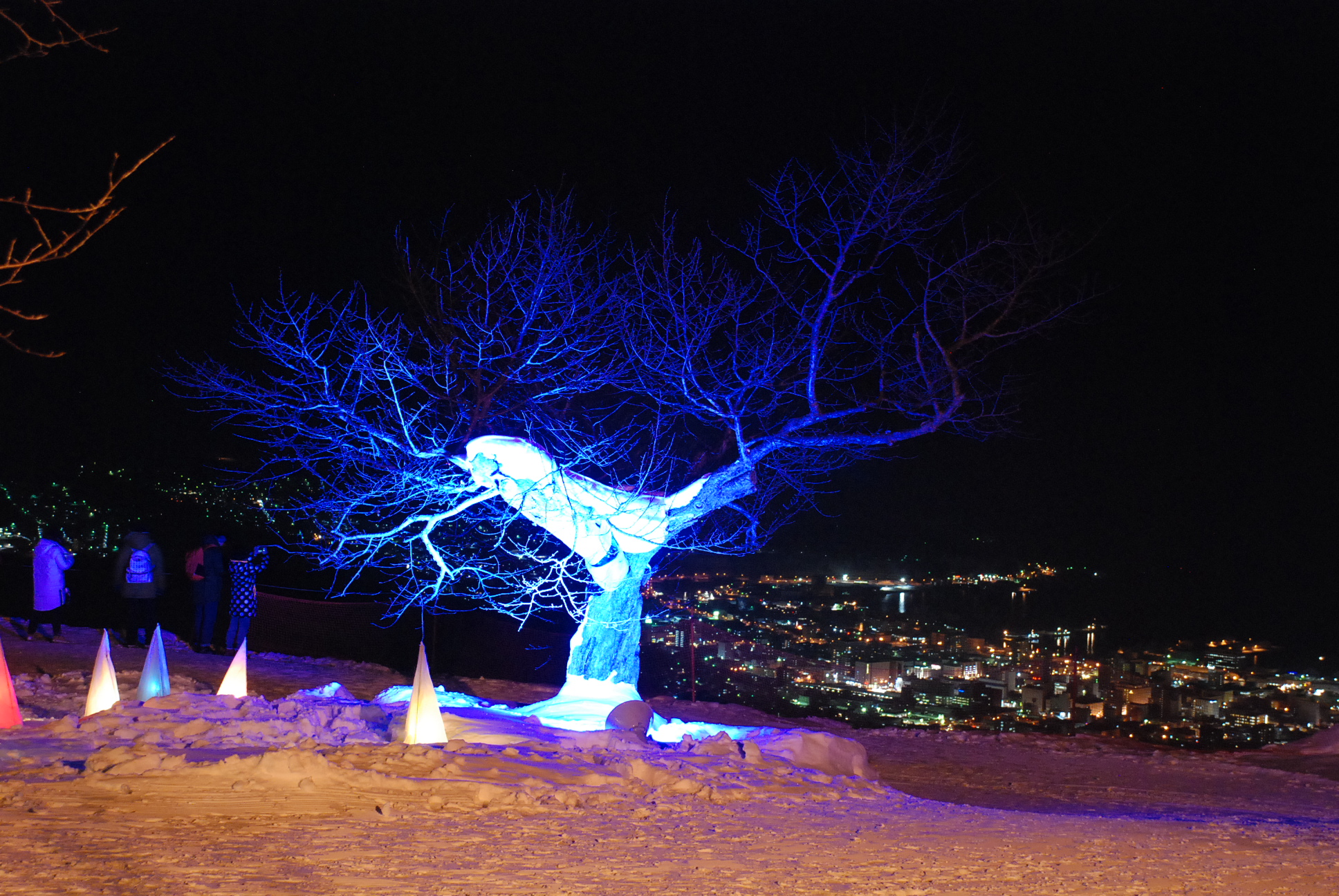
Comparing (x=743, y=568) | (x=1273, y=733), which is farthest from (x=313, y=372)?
(x=1273, y=733)

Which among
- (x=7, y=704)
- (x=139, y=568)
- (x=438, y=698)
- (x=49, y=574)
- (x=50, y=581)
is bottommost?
(x=438, y=698)

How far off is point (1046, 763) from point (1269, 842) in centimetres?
590

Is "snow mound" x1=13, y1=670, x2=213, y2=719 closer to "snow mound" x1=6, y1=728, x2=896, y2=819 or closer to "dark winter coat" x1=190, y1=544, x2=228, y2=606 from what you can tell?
"dark winter coat" x1=190, y1=544, x2=228, y2=606

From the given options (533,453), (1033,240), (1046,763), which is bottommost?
(1046,763)

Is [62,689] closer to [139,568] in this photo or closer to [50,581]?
[139,568]

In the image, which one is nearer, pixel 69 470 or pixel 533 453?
pixel 533 453

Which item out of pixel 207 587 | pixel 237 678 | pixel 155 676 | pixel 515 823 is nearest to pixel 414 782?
pixel 515 823

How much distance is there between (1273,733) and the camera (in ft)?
52.5

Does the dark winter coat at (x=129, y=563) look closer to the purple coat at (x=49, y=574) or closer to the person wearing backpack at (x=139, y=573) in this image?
the person wearing backpack at (x=139, y=573)

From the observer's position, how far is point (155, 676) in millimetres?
9266

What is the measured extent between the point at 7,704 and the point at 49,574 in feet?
24.9

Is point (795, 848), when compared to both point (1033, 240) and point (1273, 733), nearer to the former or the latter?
point (1033, 240)

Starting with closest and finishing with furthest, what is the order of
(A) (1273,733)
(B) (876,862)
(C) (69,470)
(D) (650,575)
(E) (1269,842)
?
(B) (876,862)
(E) (1269,842)
(D) (650,575)
(A) (1273,733)
(C) (69,470)

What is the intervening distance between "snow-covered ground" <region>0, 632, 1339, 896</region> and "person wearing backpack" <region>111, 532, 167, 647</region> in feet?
17.1
